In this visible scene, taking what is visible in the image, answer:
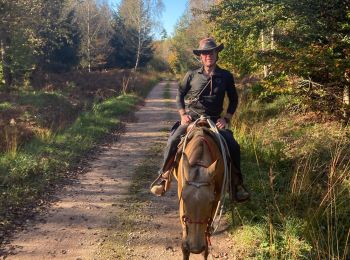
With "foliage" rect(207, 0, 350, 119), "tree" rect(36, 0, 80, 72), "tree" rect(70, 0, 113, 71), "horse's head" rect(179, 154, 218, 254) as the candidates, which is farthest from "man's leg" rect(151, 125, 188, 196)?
"tree" rect(70, 0, 113, 71)

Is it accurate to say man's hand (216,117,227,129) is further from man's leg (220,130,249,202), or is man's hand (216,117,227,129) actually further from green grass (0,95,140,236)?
green grass (0,95,140,236)

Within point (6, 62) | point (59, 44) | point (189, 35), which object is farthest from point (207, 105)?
point (189, 35)

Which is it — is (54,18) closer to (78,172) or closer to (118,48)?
(118,48)

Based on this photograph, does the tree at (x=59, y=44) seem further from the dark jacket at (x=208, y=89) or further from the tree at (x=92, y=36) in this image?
the dark jacket at (x=208, y=89)

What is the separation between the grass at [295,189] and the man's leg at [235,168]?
16.8 inches

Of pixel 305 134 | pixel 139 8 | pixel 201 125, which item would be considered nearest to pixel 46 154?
pixel 201 125

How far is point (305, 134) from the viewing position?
876cm

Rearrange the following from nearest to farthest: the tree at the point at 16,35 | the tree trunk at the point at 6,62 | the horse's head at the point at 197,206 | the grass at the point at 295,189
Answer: the horse's head at the point at 197,206
the grass at the point at 295,189
the tree at the point at 16,35
the tree trunk at the point at 6,62

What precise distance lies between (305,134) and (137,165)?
4367mm

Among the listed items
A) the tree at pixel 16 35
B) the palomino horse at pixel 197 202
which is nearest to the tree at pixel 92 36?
the tree at pixel 16 35

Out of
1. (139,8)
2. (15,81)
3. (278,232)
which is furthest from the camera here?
(139,8)

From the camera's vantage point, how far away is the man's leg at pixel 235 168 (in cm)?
494

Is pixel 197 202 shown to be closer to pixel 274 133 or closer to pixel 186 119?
pixel 186 119

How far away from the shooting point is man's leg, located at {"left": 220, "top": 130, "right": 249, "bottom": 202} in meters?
4.94
